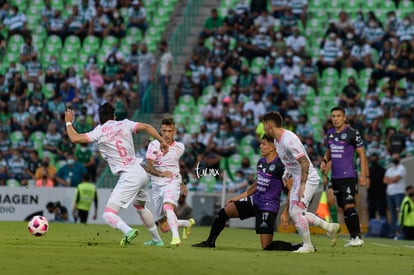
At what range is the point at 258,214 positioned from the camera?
57.5ft

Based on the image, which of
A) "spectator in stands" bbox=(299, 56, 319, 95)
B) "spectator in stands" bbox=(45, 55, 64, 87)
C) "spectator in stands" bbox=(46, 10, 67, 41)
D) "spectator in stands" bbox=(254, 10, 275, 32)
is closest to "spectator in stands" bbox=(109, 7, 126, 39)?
"spectator in stands" bbox=(46, 10, 67, 41)

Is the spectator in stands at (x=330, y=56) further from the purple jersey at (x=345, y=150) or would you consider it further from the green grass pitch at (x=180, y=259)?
the purple jersey at (x=345, y=150)

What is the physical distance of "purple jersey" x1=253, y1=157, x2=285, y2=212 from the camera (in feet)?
57.5

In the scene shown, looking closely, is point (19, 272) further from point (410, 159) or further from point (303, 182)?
point (410, 159)

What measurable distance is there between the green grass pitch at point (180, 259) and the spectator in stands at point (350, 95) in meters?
12.2

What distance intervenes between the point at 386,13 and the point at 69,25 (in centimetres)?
1012

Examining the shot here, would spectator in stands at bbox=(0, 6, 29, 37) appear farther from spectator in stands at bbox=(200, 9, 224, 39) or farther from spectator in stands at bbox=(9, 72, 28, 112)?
spectator in stands at bbox=(200, 9, 224, 39)

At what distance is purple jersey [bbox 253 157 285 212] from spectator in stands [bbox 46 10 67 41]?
2133cm

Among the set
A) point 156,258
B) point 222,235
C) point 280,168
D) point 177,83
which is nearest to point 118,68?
point 177,83

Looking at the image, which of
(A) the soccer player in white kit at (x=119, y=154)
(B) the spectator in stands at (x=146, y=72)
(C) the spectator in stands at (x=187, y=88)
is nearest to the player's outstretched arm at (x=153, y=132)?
(A) the soccer player in white kit at (x=119, y=154)

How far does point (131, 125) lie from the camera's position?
17484 mm

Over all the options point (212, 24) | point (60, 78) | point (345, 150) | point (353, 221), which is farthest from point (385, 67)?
point (353, 221)

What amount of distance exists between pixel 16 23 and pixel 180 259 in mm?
24720

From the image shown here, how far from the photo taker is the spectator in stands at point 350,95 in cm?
3216
